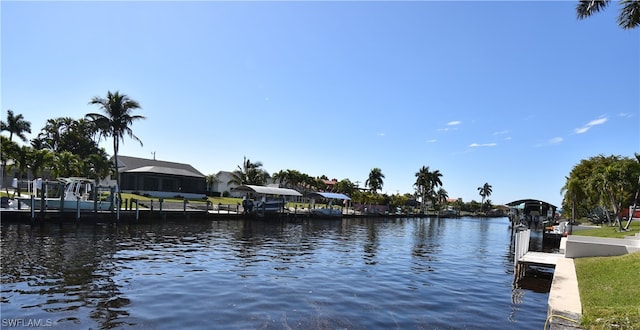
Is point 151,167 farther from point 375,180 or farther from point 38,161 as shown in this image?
point 375,180

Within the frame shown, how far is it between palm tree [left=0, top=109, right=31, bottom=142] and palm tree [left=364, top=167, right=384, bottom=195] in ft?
243

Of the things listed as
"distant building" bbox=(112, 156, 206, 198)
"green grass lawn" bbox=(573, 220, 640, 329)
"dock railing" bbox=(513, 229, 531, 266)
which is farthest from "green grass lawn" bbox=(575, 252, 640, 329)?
"distant building" bbox=(112, 156, 206, 198)

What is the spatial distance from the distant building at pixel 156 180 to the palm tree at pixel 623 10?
56.3 metres

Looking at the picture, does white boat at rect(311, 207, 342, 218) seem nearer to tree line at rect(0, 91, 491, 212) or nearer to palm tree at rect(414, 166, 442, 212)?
tree line at rect(0, 91, 491, 212)

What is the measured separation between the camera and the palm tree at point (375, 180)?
10875 cm

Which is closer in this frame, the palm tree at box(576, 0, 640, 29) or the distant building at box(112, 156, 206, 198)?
the palm tree at box(576, 0, 640, 29)

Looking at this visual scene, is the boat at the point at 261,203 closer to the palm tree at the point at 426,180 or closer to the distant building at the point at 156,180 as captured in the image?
the distant building at the point at 156,180

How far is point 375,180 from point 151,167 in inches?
2375

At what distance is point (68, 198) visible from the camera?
3528 centimetres

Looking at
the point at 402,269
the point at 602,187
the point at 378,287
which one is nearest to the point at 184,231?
the point at 402,269

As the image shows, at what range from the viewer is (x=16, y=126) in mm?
67000

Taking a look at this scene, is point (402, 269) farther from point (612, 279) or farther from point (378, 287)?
point (612, 279)

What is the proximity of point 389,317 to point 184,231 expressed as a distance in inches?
949

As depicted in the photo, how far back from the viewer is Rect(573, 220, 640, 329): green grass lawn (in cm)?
791
